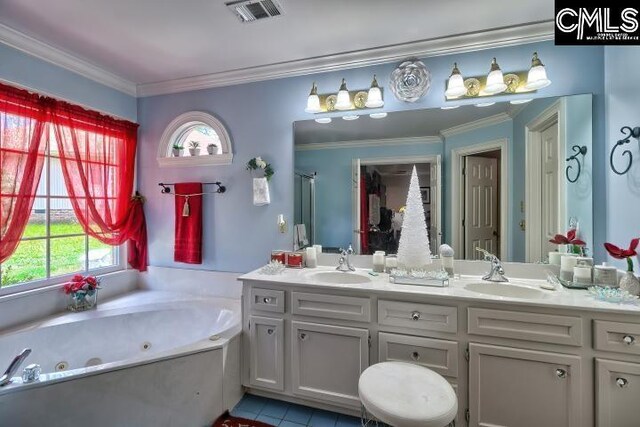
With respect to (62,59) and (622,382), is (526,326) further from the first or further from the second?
(62,59)

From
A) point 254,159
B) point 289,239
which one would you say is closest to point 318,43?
point 254,159

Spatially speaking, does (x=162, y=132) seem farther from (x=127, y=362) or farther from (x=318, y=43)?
(x=127, y=362)

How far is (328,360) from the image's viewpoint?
5.83 ft

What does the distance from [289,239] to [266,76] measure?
4.54 feet

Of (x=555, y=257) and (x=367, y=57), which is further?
(x=367, y=57)

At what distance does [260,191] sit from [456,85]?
1626mm

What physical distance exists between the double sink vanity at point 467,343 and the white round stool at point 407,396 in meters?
0.28

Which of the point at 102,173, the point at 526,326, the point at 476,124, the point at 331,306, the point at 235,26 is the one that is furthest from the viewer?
the point at 102,173

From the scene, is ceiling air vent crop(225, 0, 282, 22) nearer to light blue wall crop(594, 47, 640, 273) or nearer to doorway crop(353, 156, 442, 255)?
doorway crop(353, 156, 442, 255)

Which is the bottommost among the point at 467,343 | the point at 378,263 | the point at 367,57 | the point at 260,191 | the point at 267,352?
the point at 267,352

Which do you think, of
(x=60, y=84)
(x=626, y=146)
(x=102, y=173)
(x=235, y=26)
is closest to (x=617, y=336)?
(x=626, y=146)

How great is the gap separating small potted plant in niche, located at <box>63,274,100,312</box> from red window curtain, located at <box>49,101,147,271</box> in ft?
1.16

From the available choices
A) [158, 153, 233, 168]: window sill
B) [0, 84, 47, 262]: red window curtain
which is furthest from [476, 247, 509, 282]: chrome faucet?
[0, 84, 47, 262]: red window curtain

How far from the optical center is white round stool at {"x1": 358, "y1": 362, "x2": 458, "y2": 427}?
3.64 feet
